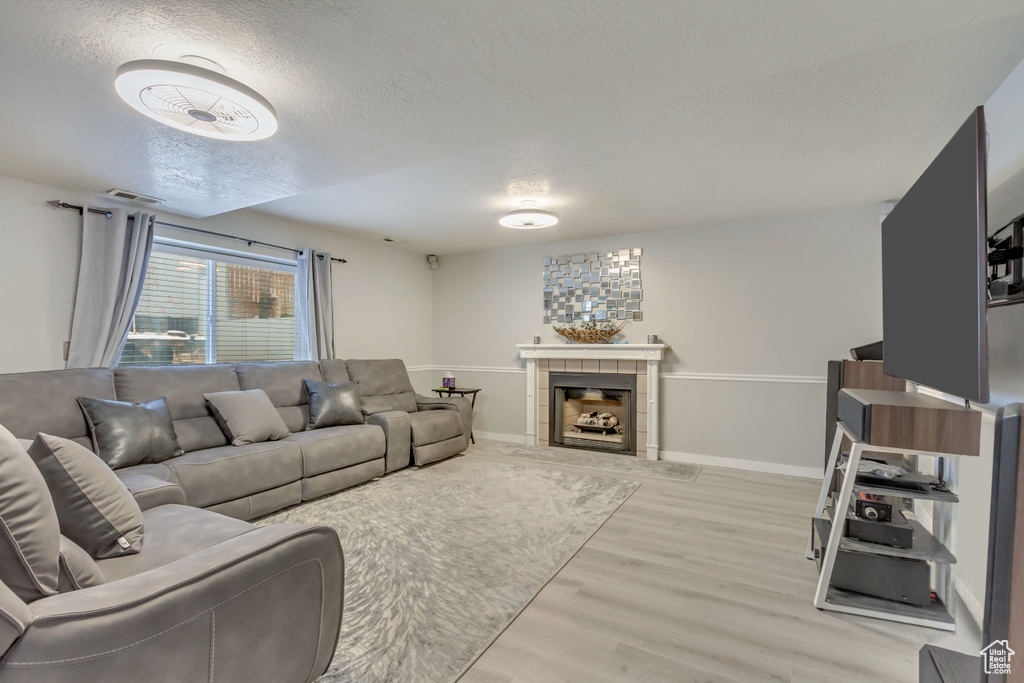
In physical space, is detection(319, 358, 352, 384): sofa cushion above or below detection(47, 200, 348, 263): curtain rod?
below

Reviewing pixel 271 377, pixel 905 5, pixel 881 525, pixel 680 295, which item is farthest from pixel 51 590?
pixel 680 295

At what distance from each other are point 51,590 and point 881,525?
2.80m

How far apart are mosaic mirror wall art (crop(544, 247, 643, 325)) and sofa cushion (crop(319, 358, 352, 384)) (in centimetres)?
237

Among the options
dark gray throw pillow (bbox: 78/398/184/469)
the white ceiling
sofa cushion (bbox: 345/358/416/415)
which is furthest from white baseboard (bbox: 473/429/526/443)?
dark gray throw pillow (bbox: 78/398/184/469)

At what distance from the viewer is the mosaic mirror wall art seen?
5152 millimetres

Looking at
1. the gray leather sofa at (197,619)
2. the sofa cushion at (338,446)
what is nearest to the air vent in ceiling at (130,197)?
the sofa cushion at (338,446)

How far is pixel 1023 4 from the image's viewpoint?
138 cm

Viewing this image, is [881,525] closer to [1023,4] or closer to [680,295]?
[1023,4]

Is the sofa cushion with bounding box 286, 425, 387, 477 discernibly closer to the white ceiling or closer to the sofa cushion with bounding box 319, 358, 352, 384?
the sofa cushion with bounding box 319, 358, 352, 384

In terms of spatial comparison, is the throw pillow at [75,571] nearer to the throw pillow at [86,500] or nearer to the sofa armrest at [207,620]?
the sofa armrest at [207,620]

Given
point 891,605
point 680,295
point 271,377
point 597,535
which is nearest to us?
point 891,605

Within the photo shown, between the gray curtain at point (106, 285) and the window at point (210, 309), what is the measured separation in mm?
242

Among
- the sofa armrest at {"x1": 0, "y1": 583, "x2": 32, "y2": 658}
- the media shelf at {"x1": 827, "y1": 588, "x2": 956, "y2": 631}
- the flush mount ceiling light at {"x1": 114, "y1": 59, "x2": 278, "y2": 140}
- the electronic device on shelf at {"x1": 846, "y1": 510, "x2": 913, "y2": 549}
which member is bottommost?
the media shelf at {"x1": 827, "y1": 588, "x2": 956, "y2": 631}

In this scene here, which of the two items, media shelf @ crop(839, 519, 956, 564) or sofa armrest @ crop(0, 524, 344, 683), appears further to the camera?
media shelf @ crop(839, 519, 956, 564)
